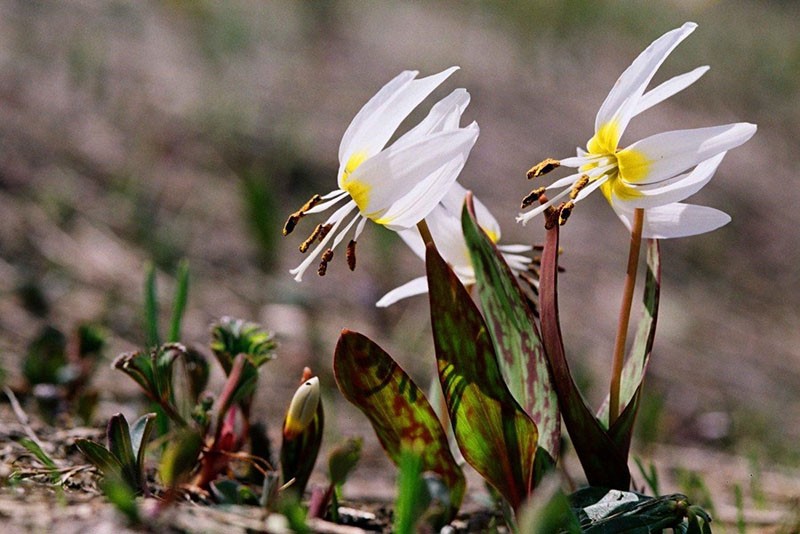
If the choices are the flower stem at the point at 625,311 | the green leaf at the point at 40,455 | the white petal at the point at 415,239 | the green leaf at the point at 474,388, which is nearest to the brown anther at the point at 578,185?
the flower stem at the point at 625,311

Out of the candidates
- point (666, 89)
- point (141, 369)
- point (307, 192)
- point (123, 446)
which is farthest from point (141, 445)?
point (307, 192)

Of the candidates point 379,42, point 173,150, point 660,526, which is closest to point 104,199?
point 173,150

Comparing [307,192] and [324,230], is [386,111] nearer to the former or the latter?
[324,230]

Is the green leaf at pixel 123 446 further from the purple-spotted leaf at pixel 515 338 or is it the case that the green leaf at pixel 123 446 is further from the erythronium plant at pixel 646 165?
the erythronium plant at pixel 646 165

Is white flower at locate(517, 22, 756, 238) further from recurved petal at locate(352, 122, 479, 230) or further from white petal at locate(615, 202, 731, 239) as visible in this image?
recurved petal at locate(352, 122, 479, 230)

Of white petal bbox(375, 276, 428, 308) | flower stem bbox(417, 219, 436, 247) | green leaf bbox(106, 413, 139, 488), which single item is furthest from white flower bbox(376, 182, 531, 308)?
green leaf bbox(106, 413, 139, 488)

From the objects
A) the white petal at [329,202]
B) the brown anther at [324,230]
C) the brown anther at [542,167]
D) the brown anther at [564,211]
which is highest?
the brown anther at [542,167]

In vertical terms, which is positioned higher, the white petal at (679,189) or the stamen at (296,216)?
the white petal at (679,189)
